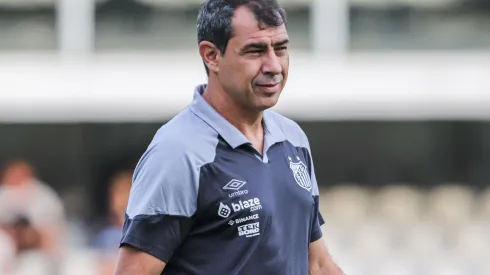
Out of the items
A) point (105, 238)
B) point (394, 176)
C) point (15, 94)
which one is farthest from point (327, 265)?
point (394, 176)

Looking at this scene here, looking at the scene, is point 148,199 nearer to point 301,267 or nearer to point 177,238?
point 177,238

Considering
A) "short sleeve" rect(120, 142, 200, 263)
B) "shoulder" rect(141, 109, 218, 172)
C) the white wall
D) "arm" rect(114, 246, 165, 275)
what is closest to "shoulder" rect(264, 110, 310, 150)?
"shoulder" rect(141, 109, 218, 172)

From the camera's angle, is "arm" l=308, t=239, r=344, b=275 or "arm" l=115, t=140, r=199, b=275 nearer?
"arm" l=115, t=140, r=199, b=275

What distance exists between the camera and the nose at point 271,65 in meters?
2.63

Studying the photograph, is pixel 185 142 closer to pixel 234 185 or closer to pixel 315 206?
pixel 234 185

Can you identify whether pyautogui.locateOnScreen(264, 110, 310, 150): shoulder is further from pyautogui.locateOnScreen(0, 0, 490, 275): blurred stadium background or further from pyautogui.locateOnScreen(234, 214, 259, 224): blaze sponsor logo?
pyautogui.locateOnScreen(0, 0, 490, 275): blurred stadium background

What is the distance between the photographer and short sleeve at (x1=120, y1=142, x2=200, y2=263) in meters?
2.59

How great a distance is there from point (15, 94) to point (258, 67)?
33.9 ft

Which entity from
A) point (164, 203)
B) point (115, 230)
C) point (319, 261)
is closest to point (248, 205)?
point (164, 203)

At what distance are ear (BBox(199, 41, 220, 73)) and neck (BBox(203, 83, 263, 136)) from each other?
0.24 feet

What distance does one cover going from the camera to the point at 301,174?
9.22 feet

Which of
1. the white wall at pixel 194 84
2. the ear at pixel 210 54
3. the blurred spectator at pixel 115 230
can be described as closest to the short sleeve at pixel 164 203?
the ear at pixel 210 54

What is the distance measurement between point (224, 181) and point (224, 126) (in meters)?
0.16

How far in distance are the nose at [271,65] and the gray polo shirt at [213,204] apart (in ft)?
0.62
